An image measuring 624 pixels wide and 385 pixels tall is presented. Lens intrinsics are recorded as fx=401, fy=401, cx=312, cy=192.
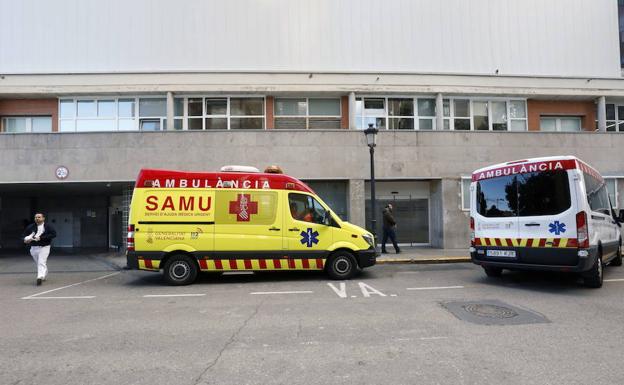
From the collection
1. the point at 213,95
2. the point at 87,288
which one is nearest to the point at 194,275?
the point at 87,288

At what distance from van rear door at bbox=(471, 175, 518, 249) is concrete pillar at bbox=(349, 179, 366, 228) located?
6797 mm

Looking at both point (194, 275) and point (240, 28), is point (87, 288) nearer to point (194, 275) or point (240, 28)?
point (194, 275)

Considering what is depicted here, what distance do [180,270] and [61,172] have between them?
368 inches

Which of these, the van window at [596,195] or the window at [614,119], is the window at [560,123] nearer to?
the window at [614,119]

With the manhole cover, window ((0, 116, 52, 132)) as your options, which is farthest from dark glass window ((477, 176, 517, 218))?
window ((0, 116, 52, 132))

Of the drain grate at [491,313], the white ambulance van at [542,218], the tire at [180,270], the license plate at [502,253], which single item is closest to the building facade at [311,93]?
the tire at [180,270]

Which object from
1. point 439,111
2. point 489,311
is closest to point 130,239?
point 489,311

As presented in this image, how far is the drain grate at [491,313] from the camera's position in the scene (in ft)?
18.7

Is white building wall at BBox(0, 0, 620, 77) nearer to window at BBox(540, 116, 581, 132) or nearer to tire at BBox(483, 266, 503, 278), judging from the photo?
window at BBox(540, 116, 581, 132)

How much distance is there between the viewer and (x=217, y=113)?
55.3ft

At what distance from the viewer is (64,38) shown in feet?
54.9

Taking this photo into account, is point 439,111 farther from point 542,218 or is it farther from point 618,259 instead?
point 542,218

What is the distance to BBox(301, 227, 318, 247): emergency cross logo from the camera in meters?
9.43

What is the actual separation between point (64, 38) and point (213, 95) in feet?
21.8
